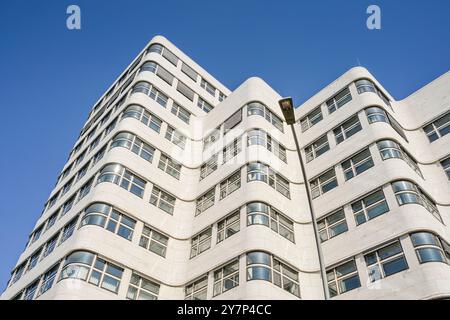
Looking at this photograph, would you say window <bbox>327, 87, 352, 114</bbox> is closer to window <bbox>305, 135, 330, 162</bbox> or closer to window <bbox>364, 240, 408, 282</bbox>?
window <bbox>305, 135, 330, 162</bbox>

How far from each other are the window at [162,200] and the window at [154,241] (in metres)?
1.88

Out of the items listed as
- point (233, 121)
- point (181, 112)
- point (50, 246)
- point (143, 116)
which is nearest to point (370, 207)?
point (233, 121)

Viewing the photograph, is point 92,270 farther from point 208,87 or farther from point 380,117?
point 208,87

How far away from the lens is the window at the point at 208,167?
26.0 m

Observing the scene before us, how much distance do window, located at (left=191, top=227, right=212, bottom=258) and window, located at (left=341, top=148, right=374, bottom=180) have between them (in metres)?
8.15

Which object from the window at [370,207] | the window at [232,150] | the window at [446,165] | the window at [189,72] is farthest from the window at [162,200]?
the window at [446,165]

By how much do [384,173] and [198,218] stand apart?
10.6 m

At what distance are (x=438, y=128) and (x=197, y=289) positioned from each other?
1674 cm

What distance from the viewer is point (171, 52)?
3544cm

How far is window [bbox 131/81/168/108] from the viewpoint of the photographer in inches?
1164

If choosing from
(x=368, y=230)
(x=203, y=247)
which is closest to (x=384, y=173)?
(x=368, y=230)

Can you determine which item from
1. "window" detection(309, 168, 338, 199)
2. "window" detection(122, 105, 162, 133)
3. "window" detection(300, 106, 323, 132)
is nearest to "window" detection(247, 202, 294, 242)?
"window" detection(309, 168, 338, 199)

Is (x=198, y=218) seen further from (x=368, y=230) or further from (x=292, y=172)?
(x=368, y=230)
